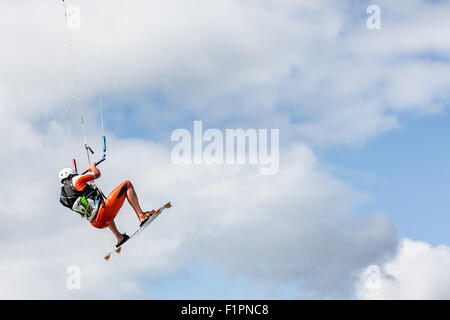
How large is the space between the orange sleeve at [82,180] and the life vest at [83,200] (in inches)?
8.3

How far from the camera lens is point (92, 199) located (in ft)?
123

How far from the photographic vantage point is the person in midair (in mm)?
37250

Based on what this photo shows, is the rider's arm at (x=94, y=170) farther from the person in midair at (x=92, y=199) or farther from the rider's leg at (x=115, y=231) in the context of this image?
the rider's leg at (x=115, y=231)

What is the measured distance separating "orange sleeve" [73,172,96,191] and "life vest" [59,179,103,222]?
21cm

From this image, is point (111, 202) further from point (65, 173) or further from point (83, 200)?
point (65, 173)

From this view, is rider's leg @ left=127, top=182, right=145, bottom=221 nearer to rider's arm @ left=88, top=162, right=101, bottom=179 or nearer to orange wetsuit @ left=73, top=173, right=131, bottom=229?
orange wetsuit @ left=73, top=173, right=131, bottom=229

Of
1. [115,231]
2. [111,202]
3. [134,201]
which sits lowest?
[115,231]

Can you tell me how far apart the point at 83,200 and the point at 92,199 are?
0.37 m

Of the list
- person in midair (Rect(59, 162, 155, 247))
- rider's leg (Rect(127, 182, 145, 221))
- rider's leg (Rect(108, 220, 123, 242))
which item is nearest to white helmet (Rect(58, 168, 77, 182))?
person in midair (Rect(59, 162, 155, 247))

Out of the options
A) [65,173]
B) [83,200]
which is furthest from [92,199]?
[65,173]

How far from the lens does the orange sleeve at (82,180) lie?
36812 mm

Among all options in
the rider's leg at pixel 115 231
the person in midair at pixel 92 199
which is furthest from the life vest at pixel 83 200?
the rider's leg at pixel 115 231
